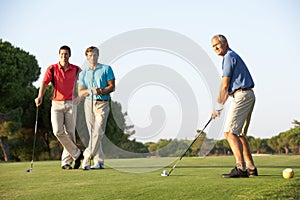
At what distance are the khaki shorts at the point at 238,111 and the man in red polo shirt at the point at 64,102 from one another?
3092 mm

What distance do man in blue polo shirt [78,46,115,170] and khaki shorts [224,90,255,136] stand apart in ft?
7.97

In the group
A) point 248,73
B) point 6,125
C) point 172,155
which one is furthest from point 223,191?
point 6,125

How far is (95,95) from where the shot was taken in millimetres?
7457

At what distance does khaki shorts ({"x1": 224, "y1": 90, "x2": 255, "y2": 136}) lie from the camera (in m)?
5.61

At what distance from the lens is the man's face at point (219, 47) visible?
5742mm

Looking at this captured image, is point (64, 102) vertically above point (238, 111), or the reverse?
point (64, 102)

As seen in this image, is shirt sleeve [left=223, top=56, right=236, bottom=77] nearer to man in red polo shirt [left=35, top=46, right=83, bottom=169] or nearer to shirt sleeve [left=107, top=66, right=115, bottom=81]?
shirt sleeve [left=107, top=66, right=115, bottom=81]

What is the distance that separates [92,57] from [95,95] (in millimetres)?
647

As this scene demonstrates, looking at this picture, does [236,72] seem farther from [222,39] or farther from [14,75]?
[14,75]

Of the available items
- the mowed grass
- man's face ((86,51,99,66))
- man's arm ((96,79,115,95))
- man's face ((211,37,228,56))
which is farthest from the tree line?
the mowed grass

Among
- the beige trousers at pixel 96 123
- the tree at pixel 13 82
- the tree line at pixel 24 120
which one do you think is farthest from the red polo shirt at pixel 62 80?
the tree at pixel 13 82

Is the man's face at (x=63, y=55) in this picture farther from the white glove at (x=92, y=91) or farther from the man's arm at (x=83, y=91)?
the white glove at (x=92, y=91)

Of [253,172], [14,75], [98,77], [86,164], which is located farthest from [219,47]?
[14,75]

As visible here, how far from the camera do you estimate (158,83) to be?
9.49 meters
